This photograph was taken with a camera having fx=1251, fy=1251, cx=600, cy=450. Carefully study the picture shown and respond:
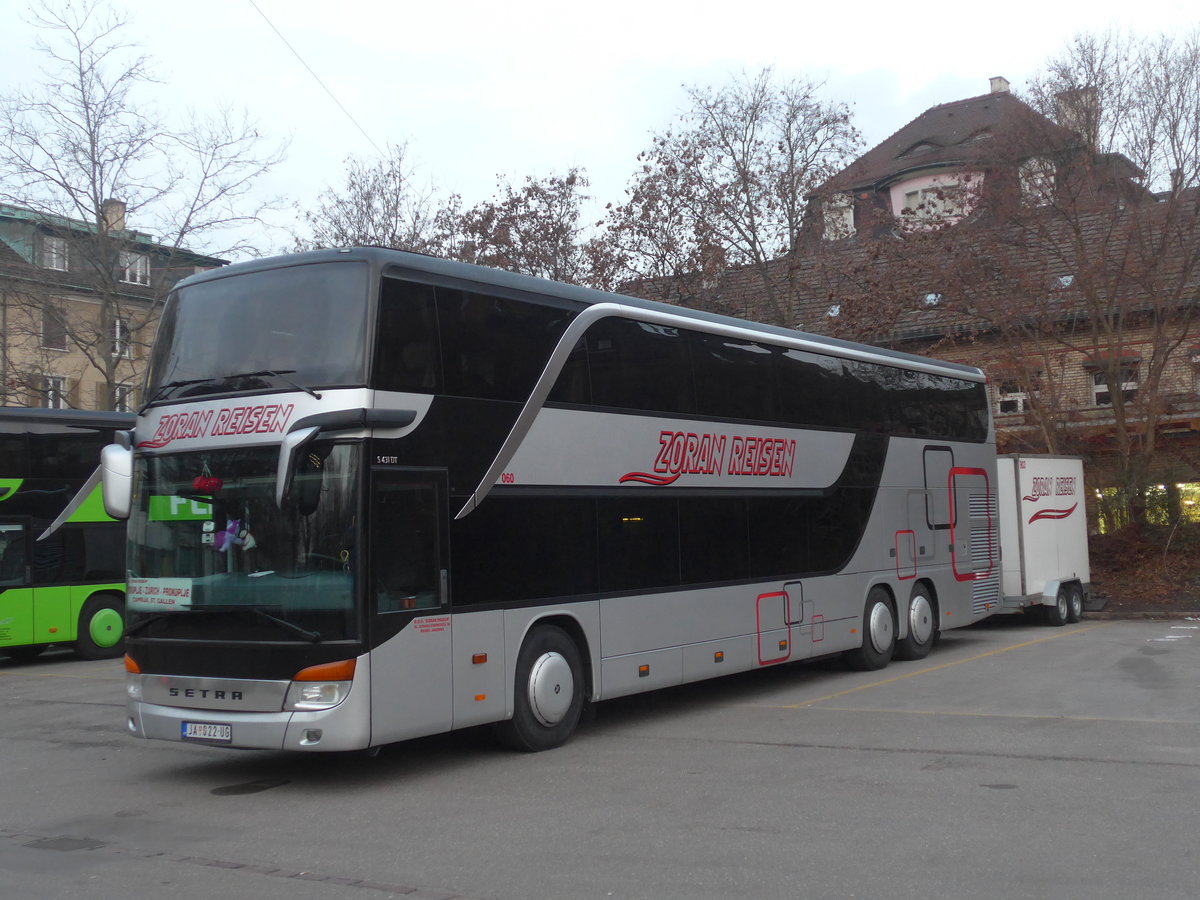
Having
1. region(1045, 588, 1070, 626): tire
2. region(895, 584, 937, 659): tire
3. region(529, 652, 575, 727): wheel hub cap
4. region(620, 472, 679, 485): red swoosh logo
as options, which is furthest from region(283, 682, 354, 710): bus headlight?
region(1045, 588, 1070, 626): tire

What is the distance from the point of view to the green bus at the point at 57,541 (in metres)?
19.3

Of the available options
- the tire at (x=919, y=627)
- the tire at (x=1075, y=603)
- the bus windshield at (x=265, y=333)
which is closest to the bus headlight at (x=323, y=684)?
the bus windshield at (x=265, y=333)

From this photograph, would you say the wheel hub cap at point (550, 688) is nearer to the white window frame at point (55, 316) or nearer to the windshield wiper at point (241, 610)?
the windshield wiper at point (241, 610)

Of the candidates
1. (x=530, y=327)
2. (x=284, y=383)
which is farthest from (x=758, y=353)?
(x=284, y=383)

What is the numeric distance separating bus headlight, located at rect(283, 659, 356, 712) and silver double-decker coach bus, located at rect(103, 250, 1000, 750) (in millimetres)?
18

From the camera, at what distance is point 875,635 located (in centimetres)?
1597

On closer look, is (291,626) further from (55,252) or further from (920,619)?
(55,252)

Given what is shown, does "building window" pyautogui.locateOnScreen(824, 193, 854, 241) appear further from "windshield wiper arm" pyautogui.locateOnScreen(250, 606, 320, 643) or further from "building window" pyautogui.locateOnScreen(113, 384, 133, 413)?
"windshield wiper arm" pyautogui.locateOnScreen(250, 606, 320, 643)

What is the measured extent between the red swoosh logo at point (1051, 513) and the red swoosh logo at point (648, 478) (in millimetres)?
11149

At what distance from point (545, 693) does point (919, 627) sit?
8.15 m

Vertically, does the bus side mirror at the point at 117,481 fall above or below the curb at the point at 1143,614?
above

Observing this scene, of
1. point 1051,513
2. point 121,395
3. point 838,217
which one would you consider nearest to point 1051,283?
point 838,217

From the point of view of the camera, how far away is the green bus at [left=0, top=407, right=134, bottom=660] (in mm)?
19281

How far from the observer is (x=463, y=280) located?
1016 cm
